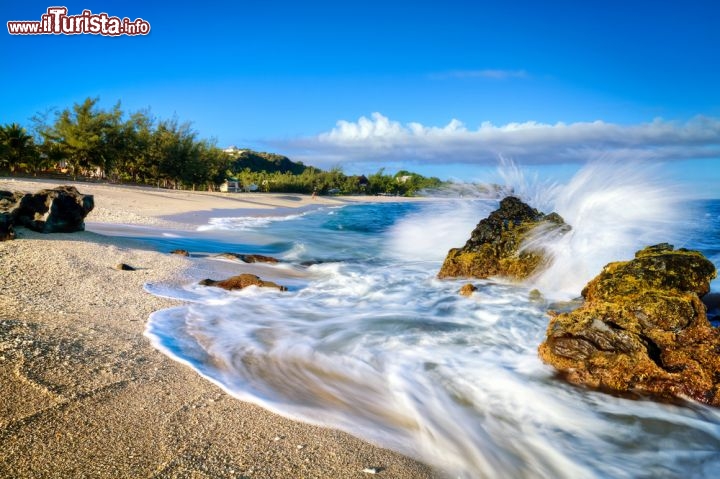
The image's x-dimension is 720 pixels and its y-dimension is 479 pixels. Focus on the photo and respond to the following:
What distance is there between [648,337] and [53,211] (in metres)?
8.67

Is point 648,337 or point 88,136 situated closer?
point 648,337

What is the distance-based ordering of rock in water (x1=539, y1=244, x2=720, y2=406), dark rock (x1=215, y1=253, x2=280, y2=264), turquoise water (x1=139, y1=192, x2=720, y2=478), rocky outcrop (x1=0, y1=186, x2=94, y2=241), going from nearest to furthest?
turquoise water (x1=139, y1=192, x2=720, y2=478)
rock in water (x1=539, y1=244, x2=720, y2=406)
rocky outcrop (x1=0, y1=186, x2=94, y2=241)
dark rock (x1=215, y1=253, x2=280, y2=264)

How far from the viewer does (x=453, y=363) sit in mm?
4301

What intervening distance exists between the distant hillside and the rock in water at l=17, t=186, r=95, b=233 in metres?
90.6

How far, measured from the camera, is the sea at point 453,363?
9.81 feet

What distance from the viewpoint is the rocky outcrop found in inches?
299

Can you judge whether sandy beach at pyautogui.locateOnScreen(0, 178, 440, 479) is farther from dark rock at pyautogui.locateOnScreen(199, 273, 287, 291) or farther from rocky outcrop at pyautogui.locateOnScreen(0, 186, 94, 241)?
rocky outcrop at pyautogui.locateOnScreen(0, 186, 94, 241)

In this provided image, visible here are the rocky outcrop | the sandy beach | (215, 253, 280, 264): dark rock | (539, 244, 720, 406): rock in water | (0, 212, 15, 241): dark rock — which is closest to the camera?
the sandy beach

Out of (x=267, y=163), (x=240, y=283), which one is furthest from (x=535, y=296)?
(x=267, y=163)

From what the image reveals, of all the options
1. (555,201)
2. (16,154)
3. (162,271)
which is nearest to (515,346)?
(162,271)

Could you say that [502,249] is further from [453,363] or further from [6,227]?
[6,227]

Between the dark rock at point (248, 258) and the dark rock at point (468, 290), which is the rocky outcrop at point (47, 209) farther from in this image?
the dark rock at point (468, 290)

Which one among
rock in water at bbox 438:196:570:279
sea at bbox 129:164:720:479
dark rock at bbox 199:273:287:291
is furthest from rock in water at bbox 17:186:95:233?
rock in water at bbox 438:196:570:279

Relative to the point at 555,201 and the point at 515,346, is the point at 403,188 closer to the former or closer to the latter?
the point at 555,201
